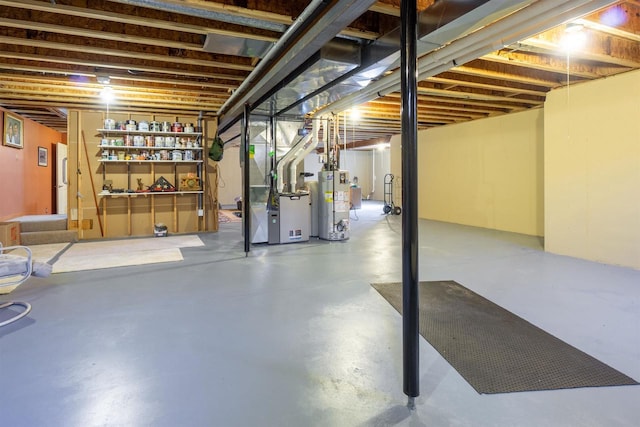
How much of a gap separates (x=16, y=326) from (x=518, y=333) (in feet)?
12.3

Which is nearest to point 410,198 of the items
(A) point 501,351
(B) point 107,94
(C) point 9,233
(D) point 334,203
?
(A) point 501,351

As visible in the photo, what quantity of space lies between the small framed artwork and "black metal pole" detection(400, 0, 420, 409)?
364 inches

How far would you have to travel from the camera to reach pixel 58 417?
5.32ft

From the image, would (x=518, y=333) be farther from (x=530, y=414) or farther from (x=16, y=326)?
(x=16, y=326)

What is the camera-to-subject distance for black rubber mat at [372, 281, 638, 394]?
190 centimetres

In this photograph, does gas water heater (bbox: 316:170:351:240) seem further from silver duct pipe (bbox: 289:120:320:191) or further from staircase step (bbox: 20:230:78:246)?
staircase step (bbox: 20:230:78:246)

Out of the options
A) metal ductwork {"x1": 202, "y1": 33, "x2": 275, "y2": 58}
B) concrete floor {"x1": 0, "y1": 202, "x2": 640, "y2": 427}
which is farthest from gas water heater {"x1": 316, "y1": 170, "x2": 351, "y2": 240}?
metal ductwork {"x1": 202, "y1": 33, "x2": 275, "y2": 58}

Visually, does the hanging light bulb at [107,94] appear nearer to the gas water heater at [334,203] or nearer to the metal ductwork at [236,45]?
the metal ductwork at [236,45]

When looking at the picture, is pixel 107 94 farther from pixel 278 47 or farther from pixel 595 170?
pixel 595 170

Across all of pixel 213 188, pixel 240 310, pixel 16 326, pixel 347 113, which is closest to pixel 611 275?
pixel 240 310

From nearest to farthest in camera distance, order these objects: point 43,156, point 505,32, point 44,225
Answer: point 505,32, point 44,225, point 43,156

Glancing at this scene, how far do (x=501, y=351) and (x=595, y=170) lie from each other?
12.3 feet

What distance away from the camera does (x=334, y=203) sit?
6.21 m

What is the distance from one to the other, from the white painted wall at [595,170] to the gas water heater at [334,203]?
316 centimetres
